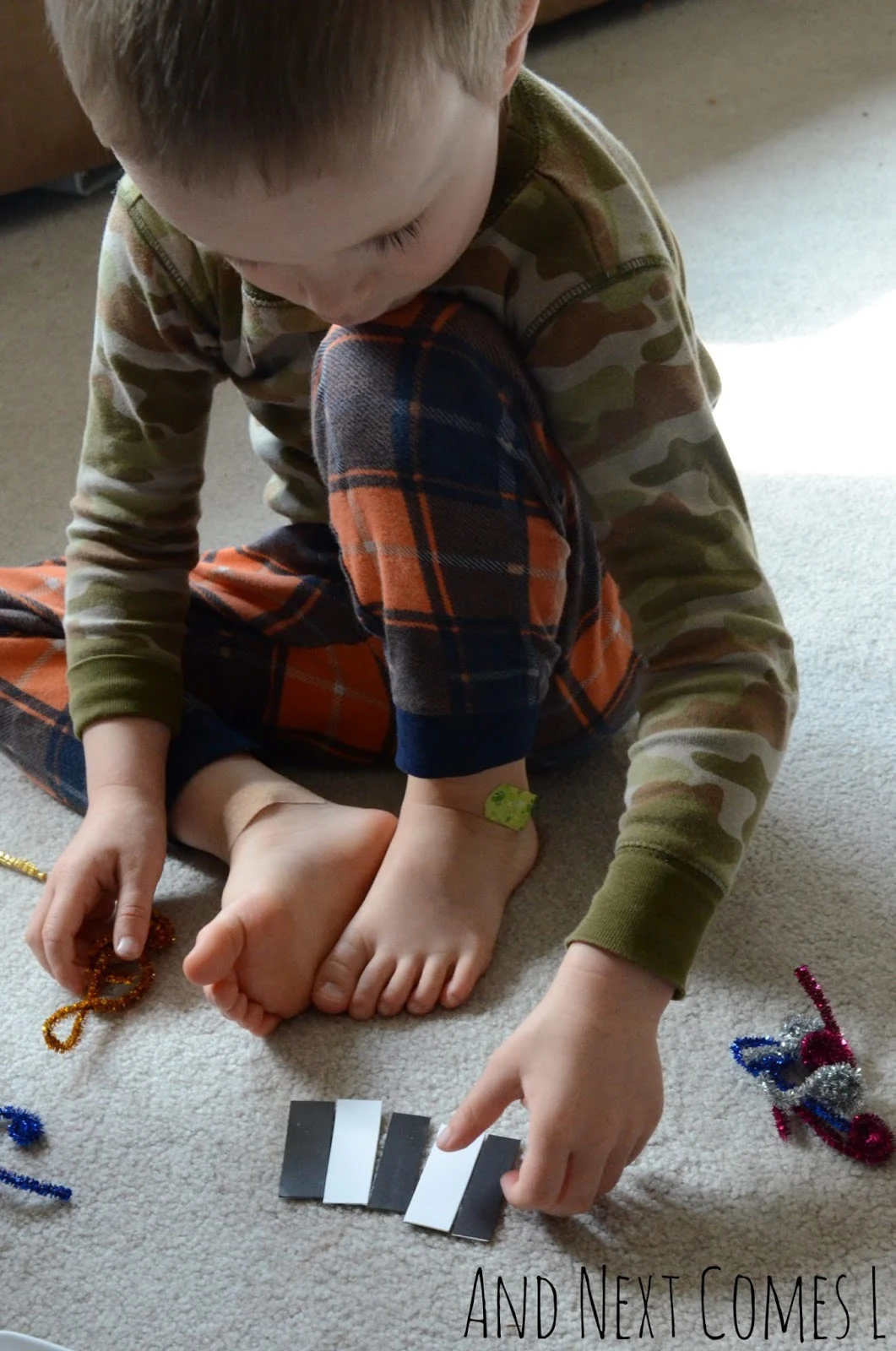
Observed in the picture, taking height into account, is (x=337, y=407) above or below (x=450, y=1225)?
above

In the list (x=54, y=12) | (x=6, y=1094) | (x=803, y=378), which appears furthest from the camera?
(x=803, y=378)

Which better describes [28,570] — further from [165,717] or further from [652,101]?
[652,101]

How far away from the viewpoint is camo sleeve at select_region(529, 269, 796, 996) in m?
0.68

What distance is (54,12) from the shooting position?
58 centimetres

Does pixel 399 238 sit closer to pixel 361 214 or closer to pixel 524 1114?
pixel 361 214

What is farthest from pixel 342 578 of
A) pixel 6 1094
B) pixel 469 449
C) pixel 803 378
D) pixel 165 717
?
pixel 803 378

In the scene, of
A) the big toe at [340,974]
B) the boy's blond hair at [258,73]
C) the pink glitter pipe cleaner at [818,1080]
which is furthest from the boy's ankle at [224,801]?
the boy's blond hair at [258,73]

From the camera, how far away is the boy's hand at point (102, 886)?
0.83 metres

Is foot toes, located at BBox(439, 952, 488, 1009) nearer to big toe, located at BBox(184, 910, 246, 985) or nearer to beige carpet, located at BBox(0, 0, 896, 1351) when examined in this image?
beige carpet, located at BBox(0, 0, 896, 1351)

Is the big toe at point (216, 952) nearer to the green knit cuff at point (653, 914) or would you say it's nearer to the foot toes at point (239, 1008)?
the foot toes at point (239, 1008)

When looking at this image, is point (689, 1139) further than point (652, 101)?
No

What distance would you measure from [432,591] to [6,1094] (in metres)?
0.39

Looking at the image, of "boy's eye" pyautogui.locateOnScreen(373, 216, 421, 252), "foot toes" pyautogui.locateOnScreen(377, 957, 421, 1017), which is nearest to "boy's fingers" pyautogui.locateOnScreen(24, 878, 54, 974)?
"foot toes" pyautogui.locateOnScreen(377, 957, 421, 1017)

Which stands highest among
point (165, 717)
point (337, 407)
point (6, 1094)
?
point (337, 407)
